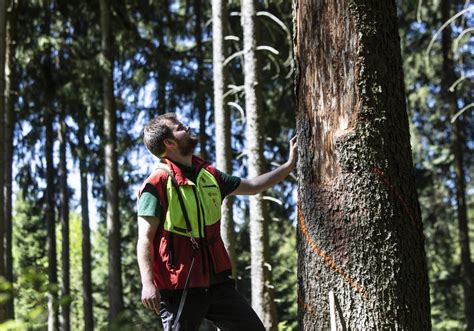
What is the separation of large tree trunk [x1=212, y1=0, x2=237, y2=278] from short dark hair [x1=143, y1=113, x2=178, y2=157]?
5497 mm

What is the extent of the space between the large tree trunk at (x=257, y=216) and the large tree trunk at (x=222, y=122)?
448mm

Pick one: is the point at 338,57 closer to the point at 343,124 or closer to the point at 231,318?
the point at 343,124

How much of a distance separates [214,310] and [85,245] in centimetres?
1778

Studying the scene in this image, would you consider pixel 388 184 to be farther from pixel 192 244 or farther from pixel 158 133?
pixel 158 133

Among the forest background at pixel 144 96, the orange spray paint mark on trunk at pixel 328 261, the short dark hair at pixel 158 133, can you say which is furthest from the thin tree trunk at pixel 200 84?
the orange spray paint mark on trunk at pixel 328 261

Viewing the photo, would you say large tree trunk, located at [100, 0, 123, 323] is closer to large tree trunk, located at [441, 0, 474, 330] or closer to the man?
large tree trunk, located at [441, 0, 474, 330]

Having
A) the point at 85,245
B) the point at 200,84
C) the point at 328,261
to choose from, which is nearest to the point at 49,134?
the point at 85,245

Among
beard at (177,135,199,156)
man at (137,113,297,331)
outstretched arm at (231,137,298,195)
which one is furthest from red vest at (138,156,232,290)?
outstretched arm at (231,137,298,195)

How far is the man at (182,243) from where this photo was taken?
12.8 ft

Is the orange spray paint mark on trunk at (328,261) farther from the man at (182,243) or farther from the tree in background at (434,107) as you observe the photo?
the tree in background at (434,107)

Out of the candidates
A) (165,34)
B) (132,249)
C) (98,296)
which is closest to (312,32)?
(165,34)

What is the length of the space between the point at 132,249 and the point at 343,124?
2804 centimetres

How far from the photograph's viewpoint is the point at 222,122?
33.3ft

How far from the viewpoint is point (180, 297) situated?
3.96 meters
